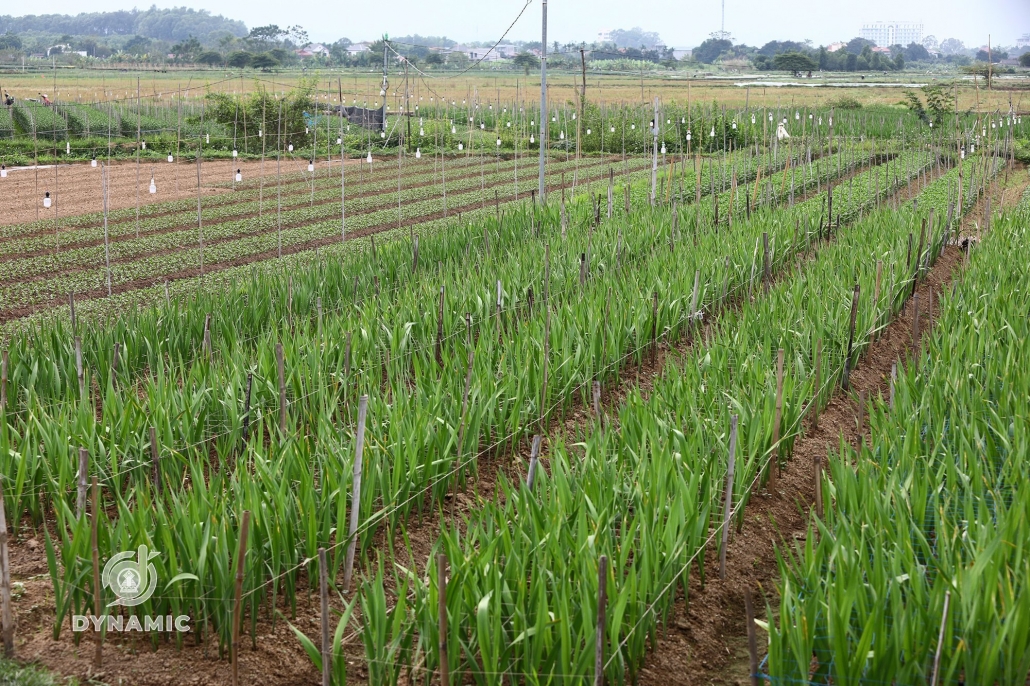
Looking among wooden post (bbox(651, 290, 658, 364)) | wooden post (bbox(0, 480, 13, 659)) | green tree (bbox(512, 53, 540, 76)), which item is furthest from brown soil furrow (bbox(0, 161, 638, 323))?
green tree (bbox(512, 53, 540, 76))

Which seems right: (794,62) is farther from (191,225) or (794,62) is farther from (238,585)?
(238,585)

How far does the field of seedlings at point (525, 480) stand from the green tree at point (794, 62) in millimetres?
57508

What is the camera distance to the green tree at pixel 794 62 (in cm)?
6100

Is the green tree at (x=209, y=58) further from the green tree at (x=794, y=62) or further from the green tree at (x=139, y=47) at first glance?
the green tree at (x=794, y=62)

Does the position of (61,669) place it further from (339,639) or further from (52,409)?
(52,409)

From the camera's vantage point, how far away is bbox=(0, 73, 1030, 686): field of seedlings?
2.57 metres

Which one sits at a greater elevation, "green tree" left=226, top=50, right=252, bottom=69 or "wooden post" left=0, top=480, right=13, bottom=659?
"green tree" left=226, top=50, right=252, bottom=69

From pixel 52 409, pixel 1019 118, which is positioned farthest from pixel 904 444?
pixel 1019 118

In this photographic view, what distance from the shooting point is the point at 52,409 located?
4.17 metres

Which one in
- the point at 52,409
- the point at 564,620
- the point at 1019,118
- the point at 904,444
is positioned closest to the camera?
the point at 564,620

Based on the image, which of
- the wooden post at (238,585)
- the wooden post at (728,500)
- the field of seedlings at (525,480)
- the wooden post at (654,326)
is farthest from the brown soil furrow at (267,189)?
the wooden post at (728,500)

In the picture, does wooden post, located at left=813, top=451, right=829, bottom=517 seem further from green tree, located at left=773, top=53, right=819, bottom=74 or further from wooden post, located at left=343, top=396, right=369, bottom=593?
green tree, located at left=773, top=53, right=819, bottom=74

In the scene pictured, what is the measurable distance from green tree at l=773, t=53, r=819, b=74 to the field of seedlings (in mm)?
57508

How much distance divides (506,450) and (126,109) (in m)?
23.8
